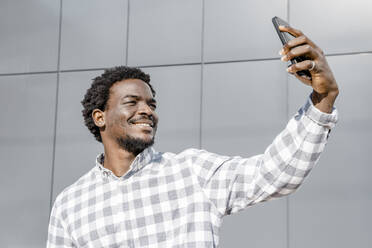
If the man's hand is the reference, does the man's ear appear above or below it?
below

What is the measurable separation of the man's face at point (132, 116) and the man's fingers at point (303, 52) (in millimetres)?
926

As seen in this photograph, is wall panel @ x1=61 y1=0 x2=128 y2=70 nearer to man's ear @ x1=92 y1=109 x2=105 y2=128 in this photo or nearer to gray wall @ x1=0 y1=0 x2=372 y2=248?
gray wall @ x1=0 y1=0 x2=372 y2=248

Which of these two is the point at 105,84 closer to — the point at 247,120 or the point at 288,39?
the point at 288,39

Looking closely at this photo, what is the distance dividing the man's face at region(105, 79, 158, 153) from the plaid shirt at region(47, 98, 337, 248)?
0.26 feet

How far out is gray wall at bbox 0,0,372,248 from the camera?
17.0ft

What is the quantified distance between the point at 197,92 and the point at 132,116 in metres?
3.50

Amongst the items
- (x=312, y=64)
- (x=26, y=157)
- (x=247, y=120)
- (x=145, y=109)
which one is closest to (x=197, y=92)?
(x=247, y=120)

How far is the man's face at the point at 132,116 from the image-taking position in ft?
7.57

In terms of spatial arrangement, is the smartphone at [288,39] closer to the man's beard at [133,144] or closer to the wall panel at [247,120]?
the man's beard at [133,144]

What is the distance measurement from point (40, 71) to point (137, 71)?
14.0 ft

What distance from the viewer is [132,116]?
234 centimetres

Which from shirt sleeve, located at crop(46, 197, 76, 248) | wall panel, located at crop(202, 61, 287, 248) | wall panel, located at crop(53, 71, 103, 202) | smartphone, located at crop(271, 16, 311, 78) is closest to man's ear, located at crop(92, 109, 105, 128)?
shirt sleeve, located at crop(46, 197, 76, 248)

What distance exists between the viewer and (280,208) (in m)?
5.30

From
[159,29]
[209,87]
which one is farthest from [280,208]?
[159,29]
